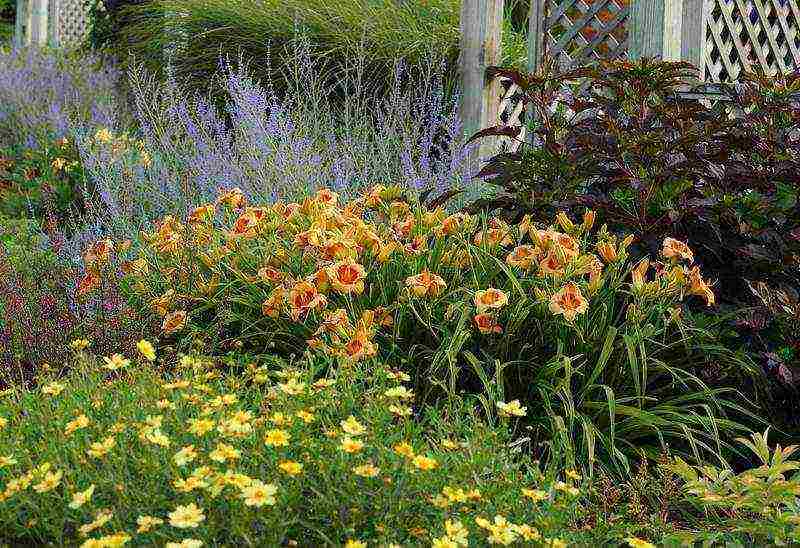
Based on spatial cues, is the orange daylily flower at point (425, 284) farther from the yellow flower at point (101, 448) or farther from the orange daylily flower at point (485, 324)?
the yellow flower at point (101, 448)

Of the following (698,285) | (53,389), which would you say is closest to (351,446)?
(53,389)

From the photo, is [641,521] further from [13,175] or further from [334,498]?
[13,175]

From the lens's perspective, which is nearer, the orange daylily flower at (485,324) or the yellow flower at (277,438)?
the yellow flower at (277,438)

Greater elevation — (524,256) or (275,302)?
(524,256)

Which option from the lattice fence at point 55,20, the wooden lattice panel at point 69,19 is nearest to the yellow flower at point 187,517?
the lattice fence at point 55,20

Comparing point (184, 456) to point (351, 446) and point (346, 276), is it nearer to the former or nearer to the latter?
point (351, 446)

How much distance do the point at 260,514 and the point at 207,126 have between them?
429 cm

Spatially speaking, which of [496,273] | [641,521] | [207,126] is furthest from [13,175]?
[641,521]

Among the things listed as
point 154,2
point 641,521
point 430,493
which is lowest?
point 641,521

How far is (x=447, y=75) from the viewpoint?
7051 millimetres

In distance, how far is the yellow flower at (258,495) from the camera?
162cm

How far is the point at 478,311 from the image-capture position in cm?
281

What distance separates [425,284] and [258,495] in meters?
1.28

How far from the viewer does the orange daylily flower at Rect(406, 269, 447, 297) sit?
2.83 metres
